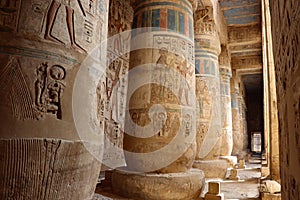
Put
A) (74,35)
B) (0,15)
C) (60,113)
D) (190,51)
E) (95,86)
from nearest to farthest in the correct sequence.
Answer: (0,15) < (60,113) < (74,35) < (95,86) < (190,51)

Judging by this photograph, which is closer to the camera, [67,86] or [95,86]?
[67,86]

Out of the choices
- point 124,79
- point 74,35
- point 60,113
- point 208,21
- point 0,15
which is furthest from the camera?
point 208,21

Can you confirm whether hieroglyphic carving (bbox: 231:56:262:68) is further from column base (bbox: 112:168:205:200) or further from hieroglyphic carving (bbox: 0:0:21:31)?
hieroglyphic carving (bbox: 0:0:21:31)

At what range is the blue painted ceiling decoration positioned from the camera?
919cm

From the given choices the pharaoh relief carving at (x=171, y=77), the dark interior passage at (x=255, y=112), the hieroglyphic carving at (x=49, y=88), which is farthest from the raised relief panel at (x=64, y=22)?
the dark interior passage at (x=255, y=112)

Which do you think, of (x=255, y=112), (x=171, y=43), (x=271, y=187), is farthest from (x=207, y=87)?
(x=255, y=112)

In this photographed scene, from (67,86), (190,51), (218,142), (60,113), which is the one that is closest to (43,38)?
(67,86)

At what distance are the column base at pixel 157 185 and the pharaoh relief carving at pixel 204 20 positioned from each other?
4.86 meters

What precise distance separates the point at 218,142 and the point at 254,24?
600cm

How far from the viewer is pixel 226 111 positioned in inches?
355

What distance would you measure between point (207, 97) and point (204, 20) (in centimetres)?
228

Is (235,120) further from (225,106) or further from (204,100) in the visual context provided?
(204,100)

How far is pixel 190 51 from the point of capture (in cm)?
480

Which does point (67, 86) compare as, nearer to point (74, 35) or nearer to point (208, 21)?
point (74, 35)
